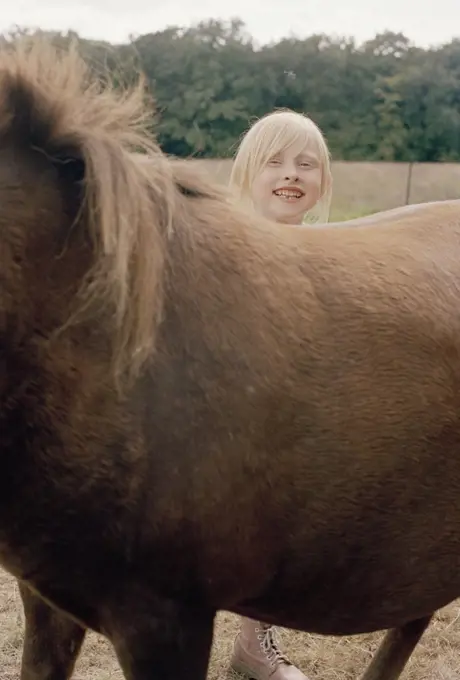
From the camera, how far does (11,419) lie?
41.9 inches

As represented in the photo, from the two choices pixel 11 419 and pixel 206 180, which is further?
pixel 206 180

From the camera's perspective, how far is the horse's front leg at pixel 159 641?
3.89 feet

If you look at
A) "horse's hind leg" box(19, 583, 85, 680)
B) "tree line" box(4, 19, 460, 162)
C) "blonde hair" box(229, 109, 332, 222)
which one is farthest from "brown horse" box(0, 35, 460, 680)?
"tree line" box(4, 19, 460, 162)

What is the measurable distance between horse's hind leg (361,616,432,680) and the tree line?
17.4 meters

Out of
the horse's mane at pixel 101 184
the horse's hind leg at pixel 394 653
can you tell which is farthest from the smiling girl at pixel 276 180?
the horse's mane at pixel 101 184

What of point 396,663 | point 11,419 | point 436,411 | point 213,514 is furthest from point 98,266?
point 396,663

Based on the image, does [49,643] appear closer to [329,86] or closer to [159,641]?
[159,641]

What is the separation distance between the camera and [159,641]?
119 cm

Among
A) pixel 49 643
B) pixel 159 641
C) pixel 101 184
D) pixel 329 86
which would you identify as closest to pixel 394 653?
pixel 49 643

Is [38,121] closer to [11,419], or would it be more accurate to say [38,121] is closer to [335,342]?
[11,419]

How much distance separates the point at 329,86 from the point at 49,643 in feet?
80.2

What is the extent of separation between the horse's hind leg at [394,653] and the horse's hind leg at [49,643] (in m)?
0.82

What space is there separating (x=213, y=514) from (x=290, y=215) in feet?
4.05

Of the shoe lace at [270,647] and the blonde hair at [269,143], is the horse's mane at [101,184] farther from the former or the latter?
the shoe lace at [270,647]
